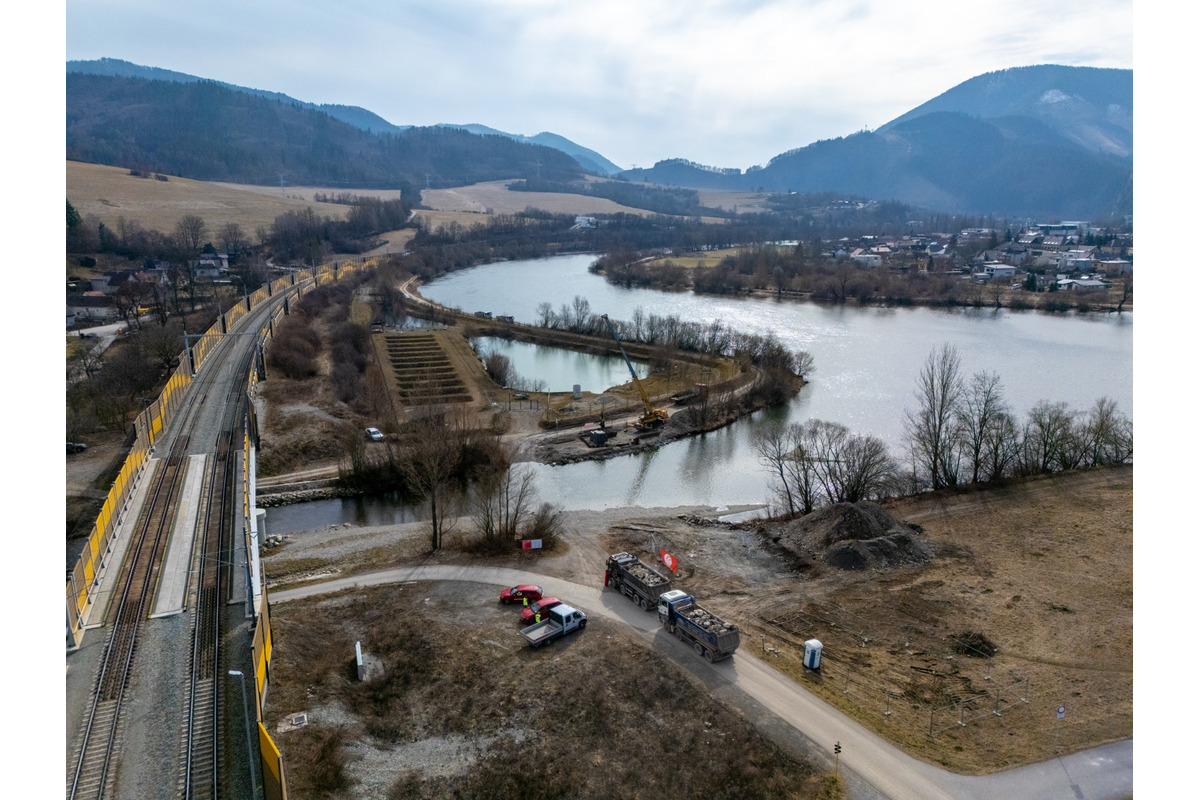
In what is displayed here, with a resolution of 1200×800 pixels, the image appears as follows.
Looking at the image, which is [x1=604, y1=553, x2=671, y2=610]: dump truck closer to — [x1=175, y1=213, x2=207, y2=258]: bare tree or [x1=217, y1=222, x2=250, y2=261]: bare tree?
[x1=175, y1=213, x2=207, y2=258]: bare tree

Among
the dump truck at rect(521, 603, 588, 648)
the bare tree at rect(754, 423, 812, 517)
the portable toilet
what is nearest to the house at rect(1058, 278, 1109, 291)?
the bare tree at rect(754, 423, 812, 517)

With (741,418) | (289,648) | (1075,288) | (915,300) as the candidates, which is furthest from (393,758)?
(1075,288)

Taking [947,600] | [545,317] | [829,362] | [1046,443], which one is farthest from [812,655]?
[545,317]

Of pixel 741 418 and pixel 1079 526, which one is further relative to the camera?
pixel 741 418

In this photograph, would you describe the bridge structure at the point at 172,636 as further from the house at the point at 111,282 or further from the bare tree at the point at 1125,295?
the bare tree at the point at 1125,295

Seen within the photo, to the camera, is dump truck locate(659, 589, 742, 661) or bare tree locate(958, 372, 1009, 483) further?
bare tree locate(958, 372, 1009, 483)

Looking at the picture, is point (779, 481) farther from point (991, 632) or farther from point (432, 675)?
point (432, 675)

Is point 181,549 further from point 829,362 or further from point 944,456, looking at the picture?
point 829,362
